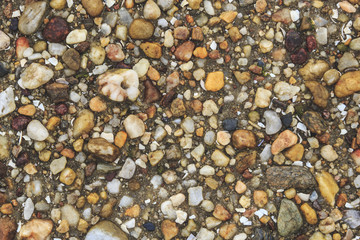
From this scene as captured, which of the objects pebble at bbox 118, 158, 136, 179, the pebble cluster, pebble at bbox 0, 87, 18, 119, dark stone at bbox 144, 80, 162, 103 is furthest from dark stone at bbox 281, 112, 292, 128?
pebble at bbox 0, 87, 18, 119

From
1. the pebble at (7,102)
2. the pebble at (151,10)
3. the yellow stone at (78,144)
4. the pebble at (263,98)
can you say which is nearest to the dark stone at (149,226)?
the yellow stone at (78,144)

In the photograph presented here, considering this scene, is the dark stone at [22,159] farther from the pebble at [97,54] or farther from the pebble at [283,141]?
the pebble at [283,141]

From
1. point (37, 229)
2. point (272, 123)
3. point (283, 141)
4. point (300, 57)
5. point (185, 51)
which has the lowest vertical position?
point (37, 229)

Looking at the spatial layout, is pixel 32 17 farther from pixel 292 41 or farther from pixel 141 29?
pixel 292 41

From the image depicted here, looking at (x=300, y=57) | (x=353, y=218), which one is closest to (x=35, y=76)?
A: (x=300, y=57)

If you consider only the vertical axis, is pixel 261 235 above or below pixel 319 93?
below

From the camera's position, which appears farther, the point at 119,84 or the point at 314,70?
the point at 314,70
